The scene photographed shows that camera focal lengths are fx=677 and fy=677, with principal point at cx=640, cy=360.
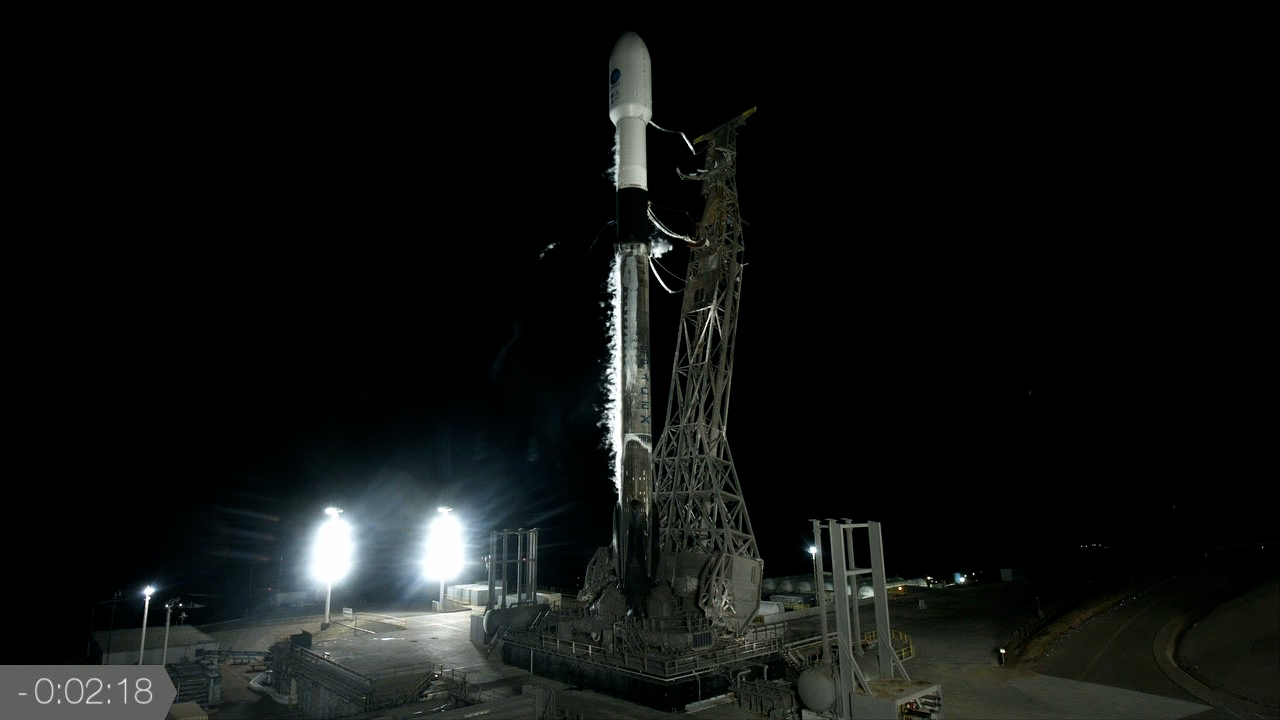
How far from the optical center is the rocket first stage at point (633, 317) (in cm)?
2672

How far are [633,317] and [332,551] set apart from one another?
71.5ft

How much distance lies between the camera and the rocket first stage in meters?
26.7

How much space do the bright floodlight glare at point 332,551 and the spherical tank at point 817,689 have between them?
2748cm

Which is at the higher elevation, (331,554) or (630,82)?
(630,82)

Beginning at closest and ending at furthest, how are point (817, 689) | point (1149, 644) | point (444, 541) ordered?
point (817, 689) → point (1149, 644) → point (444, 541)

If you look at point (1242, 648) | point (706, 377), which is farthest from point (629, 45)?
point (1242, 648)

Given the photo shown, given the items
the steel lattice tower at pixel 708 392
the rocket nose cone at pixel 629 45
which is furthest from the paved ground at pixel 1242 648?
the rocket nose cone at pixel 629 45

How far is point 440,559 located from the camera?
42.9 meters

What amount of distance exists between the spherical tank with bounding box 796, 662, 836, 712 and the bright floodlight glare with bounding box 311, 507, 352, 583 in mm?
27483

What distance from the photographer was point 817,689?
61.0 ft

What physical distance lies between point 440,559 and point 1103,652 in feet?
114

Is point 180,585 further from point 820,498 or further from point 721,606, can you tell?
point 820,498

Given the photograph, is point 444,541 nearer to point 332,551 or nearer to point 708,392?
point 332,551

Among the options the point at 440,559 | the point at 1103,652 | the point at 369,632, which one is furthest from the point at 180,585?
the point at 1103,652
